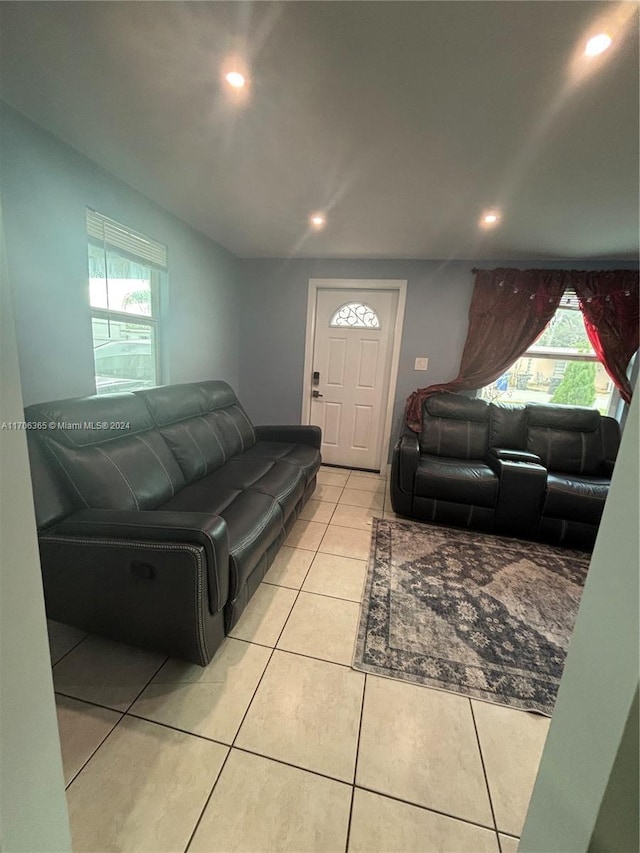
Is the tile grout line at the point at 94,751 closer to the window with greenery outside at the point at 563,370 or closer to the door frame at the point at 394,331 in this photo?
the door frame at the point at 394,331

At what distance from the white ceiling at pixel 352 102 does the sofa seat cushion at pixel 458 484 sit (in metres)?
1.81

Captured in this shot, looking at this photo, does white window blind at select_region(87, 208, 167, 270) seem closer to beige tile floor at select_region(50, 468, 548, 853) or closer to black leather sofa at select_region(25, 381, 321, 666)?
black leather sofa at select_region(25, 381, 321, 666)

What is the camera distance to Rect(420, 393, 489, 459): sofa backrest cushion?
3.13 meters

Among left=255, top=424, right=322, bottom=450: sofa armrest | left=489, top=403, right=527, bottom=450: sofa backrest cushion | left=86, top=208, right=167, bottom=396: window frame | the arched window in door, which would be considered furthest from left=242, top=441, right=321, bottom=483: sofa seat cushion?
left=489, top=403, right=527, bottom=450: sofa backrest cushion

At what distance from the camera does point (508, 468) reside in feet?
8.36

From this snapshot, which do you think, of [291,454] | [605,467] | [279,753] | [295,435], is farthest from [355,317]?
[279,753]

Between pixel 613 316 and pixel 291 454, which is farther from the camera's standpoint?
pixel 613 316

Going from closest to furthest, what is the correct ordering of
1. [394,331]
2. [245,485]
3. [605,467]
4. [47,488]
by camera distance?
1. [47,488]
2. [245,485]
3. [605,467]
4. [394,331]

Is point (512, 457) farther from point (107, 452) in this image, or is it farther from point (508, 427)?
point (107, 452)

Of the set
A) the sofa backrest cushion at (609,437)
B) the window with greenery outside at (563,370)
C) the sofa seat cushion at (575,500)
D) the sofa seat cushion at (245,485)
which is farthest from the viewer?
the window with greenery outside at (563,370)

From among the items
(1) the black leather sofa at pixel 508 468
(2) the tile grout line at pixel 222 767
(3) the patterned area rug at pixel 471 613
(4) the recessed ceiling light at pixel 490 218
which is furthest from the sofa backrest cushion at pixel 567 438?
(2) the tile grout line at pixel 222 767

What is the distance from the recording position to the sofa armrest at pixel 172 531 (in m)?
1.24

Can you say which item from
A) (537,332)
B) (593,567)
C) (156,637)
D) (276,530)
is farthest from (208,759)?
(537,332)

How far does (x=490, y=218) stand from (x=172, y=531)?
2.69 metres
